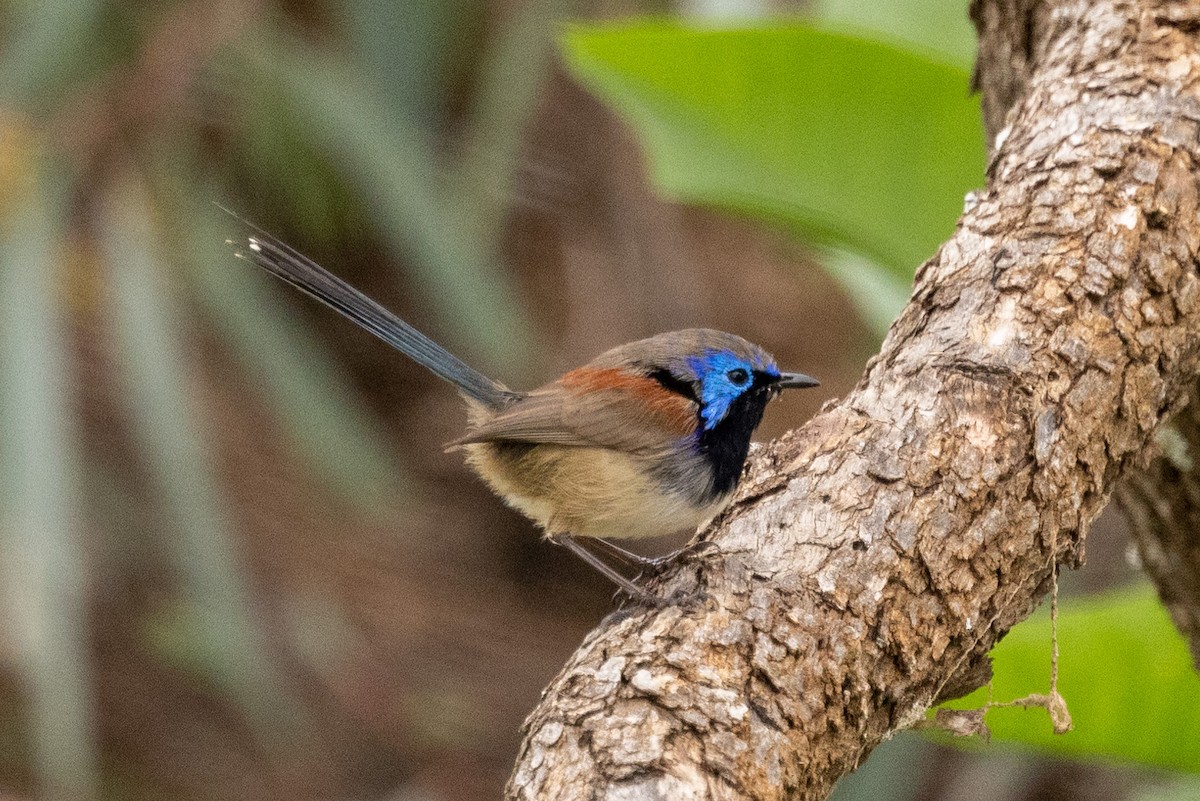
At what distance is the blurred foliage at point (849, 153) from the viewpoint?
3223 millimetres

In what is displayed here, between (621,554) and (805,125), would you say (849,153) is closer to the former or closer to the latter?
(805,125)

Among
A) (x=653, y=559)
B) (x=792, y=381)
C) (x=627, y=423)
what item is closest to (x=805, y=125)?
(x=792, y=381)

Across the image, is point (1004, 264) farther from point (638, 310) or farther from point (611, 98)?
point (638, 310)

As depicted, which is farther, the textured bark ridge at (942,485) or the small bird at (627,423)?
the small bird at (627,423)

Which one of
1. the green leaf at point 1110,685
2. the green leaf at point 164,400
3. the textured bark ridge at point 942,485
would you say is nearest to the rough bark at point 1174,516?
the green leaf at point 1110,685

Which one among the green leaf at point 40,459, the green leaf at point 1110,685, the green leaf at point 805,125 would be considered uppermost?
the green leaf at point 40,459

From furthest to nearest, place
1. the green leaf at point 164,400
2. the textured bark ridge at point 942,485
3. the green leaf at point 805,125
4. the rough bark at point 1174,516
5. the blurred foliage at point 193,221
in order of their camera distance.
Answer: the green leaf at point 164,400
the blurred foliage at point 193,221
the green leaf at point 805,125
the rough bark at point 1174,516
the textured bark ridge at point 942,485

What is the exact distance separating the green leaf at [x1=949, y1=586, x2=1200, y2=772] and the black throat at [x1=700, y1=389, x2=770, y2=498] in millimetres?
759

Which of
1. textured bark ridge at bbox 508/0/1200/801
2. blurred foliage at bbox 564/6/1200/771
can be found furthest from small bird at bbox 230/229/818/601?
blurred foliage at bbox 564/6/1200/771

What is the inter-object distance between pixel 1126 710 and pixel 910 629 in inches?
53.2

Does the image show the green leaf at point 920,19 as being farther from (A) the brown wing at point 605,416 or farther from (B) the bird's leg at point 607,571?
(B) the bird's leg at point 607,571

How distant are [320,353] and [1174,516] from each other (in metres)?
5.16

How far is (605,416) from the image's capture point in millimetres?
3303

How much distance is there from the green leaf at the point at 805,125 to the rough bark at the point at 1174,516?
1.19 metres
